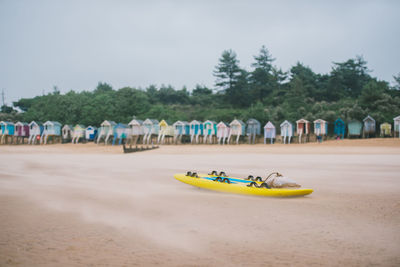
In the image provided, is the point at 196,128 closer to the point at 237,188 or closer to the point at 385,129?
the point at 385,129

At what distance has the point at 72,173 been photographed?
14.5 m

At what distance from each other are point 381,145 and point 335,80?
2636 centimetres

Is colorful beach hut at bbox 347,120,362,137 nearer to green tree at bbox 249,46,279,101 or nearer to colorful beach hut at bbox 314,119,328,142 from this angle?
colorful beach hut at bbox 314,119,328,142

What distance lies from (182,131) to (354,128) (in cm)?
1855

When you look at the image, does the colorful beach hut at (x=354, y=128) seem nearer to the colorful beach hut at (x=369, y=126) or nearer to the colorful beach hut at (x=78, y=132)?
the colorful beach hut at (x=369, y=126)

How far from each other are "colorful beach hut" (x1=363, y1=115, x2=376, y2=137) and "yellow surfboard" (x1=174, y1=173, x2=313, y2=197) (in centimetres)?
2515

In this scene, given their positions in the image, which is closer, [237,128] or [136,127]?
[237,128]

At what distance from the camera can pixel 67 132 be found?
43.3 metres

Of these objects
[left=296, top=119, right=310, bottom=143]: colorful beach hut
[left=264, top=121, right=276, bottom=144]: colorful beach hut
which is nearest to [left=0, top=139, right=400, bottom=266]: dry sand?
[left=296, top=119, right=310, bottom=143]: colorful beach hut

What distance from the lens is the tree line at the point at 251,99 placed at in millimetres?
37469

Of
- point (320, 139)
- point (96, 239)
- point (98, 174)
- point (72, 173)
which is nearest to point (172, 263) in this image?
point (96, 239)

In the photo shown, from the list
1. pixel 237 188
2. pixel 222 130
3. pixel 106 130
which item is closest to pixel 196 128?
pixel 222 130

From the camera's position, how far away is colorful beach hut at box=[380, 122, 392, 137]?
29.4 metres

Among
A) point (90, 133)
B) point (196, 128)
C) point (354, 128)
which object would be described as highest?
point (354, 128)
